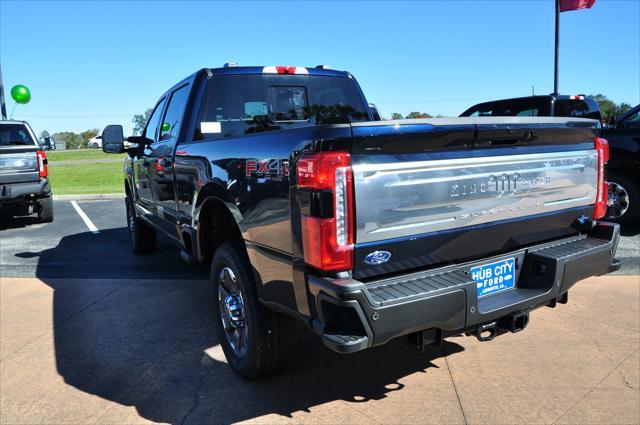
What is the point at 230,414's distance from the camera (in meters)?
2.82

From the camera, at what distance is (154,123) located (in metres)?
5.51

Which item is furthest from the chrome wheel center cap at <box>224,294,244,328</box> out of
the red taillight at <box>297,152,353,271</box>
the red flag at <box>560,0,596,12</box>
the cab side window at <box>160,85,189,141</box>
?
the red flag at <box>560,0,596,12</box>

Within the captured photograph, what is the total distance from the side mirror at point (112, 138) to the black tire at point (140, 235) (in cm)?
129

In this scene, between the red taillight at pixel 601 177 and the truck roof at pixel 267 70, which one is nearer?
the red taillight at pixel 601 177

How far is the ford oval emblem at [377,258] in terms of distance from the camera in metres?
2.27

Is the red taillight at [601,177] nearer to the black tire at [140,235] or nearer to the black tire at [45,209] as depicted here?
the black tire at [140,235]

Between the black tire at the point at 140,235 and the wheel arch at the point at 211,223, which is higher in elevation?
the wheel arch at the point at 211,223

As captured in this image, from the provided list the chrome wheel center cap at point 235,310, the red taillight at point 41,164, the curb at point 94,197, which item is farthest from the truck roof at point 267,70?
the curb at point 94,197

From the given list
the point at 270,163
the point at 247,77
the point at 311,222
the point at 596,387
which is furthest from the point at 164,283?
the point at 596,387

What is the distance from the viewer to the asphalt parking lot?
9.21ft

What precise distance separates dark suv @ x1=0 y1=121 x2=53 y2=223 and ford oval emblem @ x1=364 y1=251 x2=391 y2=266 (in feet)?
29.1

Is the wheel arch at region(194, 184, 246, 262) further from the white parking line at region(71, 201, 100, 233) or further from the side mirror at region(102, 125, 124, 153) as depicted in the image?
the white parking line at region(71, 201, 100, 233)

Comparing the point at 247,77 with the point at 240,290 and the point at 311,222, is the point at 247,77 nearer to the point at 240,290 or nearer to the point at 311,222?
the point at 240,290

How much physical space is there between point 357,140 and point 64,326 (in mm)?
3385
